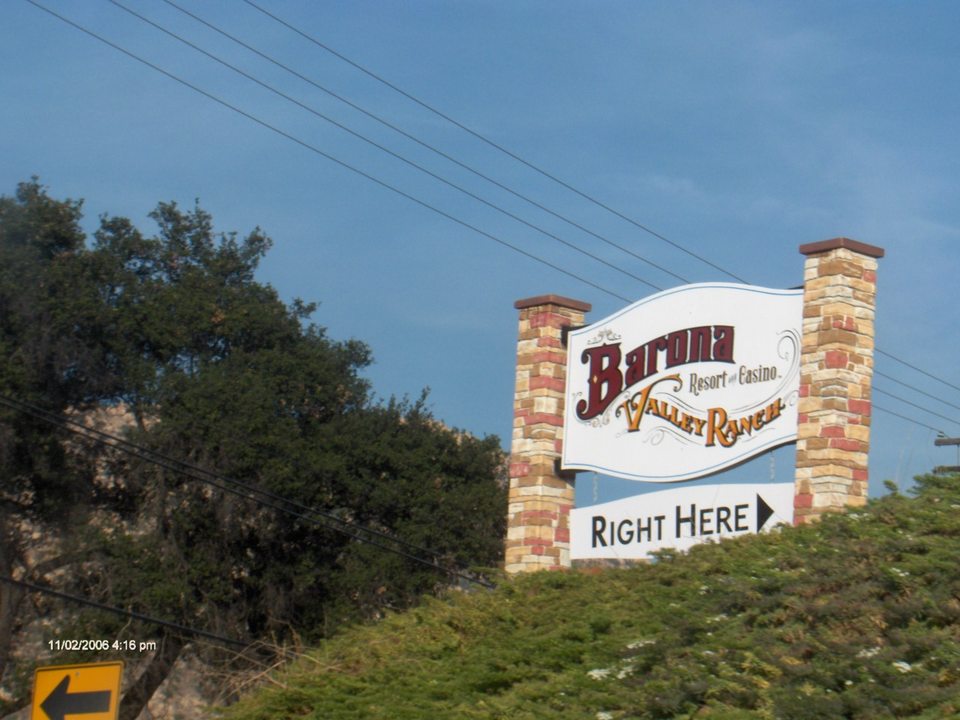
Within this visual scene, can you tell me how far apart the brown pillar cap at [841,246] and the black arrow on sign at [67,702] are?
866 cm

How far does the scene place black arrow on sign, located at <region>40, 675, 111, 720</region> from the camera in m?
9.42

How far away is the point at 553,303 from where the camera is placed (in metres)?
17.3

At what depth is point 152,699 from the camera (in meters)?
28.1

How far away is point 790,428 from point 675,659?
4851mm

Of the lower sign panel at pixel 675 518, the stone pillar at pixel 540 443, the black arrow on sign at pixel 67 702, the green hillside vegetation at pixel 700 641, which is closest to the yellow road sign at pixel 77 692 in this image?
the black arrow on sign at pixel 67 702

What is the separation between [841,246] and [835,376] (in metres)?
1.37

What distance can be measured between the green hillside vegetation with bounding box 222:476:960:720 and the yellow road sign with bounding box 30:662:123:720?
8.76ft

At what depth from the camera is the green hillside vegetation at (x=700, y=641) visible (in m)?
9.05

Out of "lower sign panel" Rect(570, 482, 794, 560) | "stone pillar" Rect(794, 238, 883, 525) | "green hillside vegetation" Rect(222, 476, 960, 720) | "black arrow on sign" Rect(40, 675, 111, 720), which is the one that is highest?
"stone pillar" Rect(794, 238, 883, 525)

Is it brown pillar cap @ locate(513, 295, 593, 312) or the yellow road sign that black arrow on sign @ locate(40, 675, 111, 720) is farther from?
brown pillar cap @ locate(513, 295, 593, 312)

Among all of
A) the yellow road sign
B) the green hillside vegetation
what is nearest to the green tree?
the green hillside vegetation

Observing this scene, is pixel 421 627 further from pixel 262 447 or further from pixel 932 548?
pixel 262 447

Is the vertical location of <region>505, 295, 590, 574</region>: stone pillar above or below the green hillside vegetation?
above

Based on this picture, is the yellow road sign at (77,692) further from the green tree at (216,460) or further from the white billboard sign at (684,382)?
the green tree at (216,460)
